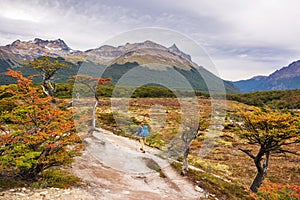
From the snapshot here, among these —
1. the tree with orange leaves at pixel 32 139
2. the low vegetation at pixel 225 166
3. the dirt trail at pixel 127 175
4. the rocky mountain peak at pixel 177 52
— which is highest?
the rocky mountain peak at pixel 177 52

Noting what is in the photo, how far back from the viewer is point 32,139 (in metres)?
10.8

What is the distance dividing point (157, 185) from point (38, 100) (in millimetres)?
8094

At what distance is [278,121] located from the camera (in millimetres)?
15320

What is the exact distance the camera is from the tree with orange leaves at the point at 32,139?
394 inches

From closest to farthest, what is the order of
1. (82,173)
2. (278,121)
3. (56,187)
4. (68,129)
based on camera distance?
(56,187) → (68,129) → (82,173) → (278,121)

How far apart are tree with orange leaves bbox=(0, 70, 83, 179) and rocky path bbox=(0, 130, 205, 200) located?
135 cm

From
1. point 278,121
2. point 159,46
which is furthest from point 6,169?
point 278,121

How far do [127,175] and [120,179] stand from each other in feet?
3.08

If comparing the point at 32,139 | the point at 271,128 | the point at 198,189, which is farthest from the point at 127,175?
→ the point at 271,128

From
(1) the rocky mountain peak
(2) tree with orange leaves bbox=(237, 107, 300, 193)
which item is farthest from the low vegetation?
(1) the rocky mountain peak

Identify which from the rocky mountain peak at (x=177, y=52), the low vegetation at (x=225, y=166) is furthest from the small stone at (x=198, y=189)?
the rocky mountain peak at (x=177, y=52)

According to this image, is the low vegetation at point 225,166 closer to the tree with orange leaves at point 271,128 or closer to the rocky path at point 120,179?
the tree with orange leaves at point 271,128

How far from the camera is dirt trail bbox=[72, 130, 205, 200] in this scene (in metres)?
12.5

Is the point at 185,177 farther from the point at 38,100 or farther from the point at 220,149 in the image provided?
the point at 220,149
